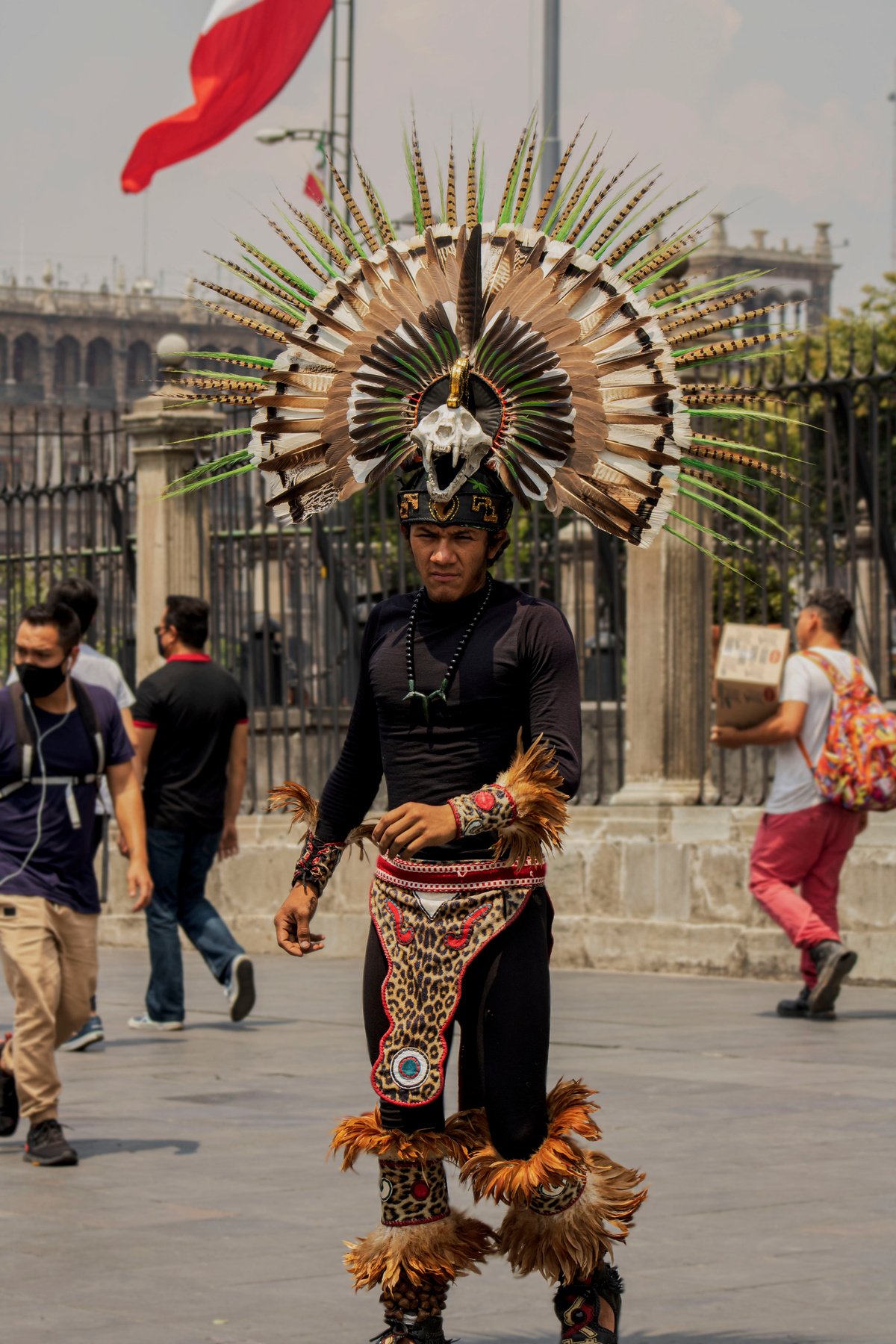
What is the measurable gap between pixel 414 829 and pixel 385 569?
898 cm

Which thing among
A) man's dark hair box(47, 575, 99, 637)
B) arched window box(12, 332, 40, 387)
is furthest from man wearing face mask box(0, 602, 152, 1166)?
arched window box(12, 332, 40, 387)

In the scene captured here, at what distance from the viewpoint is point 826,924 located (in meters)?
10.3

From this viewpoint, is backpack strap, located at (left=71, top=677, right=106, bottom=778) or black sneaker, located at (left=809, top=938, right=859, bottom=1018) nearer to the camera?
backpack strap, located at (left=71, top=677, right=106, bottom=778)

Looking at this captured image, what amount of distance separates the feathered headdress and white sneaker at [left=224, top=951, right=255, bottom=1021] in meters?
5.66

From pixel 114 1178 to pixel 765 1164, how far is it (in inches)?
76.1

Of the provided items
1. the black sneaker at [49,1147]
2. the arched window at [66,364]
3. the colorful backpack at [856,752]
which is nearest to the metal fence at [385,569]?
the colorful backpack at [856,752]

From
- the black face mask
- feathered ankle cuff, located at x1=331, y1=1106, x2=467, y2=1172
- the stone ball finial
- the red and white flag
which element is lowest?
feathered ankle cuff, located at x1=331, y1=1106, x2=467, y2=1172

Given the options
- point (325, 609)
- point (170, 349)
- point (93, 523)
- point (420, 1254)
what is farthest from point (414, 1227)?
point (93, 523)

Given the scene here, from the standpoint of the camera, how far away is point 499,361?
481cm

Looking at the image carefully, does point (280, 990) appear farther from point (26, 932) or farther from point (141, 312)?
point (141, 312)

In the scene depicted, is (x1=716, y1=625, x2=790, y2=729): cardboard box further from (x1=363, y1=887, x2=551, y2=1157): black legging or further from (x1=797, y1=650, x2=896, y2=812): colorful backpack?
(x1=363, y1=887, x2=551, y2=1157): black legging

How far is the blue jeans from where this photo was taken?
1046cm

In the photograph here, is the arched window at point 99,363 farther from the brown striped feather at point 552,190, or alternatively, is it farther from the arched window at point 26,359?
the brown striped feather at point 552,190

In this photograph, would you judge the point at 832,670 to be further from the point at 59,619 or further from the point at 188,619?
the point at 59,619
